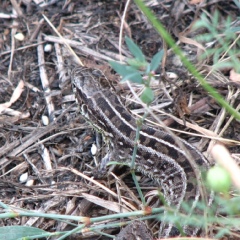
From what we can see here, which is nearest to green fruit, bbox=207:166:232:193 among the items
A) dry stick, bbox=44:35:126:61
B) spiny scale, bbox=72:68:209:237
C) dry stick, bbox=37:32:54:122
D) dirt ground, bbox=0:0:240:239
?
spiny scale, bbox=72:68:209:237

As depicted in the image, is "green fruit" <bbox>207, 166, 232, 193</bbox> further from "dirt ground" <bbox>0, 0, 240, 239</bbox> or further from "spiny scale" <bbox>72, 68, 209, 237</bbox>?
"dirt ground" <bbox>0, 0, 240, 239</bbox>

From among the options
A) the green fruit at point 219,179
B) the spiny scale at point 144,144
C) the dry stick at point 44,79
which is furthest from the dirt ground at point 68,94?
the green fruit at point 219,179

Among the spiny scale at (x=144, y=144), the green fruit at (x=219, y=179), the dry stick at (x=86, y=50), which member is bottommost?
the spiny scale at (x=144, y=144)

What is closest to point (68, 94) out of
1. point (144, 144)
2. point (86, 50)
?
point (86, 50)

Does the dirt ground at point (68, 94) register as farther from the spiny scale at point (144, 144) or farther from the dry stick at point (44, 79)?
the spiny scale at point (144, 144)

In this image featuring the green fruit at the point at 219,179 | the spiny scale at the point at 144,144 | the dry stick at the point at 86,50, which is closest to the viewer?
the green fruit at the point at 219,179

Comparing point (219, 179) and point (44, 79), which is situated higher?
point (219, 179)

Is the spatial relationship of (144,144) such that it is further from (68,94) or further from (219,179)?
(219,179)
